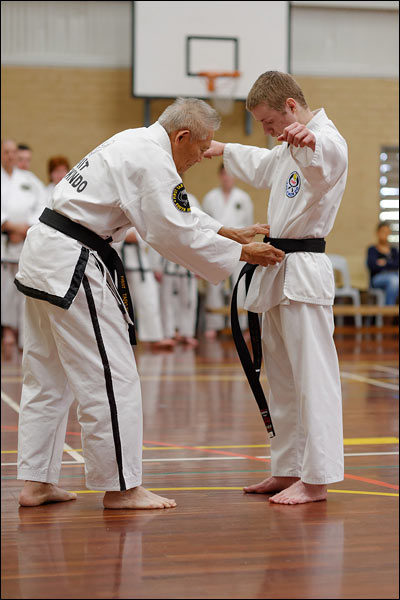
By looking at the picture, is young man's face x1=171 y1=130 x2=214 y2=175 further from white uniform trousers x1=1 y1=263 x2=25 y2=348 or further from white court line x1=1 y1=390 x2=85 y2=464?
white uniform trousers x1=1 y1=263 x2=25 y2=348

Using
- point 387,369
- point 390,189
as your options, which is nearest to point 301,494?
point 387,369

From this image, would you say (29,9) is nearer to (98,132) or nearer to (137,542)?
(98,132)

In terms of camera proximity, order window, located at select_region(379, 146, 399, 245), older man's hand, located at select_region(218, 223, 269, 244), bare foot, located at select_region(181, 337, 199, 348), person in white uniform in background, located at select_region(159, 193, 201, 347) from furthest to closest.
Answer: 1. window, located at select_region(379, 146, 399, 245)
2. person in white uniform in background, located at select_region(159, 193, 201, 347)
3. bare foot, located at select_region(181, 337, 199, 348)
4. older man's hand, located at select_region(218, 223, 269, 244)

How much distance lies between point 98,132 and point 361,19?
3.59 meters

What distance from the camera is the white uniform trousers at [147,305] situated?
840cm

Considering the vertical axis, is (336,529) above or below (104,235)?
below

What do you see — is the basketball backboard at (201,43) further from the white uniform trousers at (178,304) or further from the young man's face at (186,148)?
the young man's face at (186,148)

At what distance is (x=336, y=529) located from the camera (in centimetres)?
255

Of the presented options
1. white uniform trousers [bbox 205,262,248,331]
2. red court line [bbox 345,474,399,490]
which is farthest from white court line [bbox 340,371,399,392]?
white uniform trousers [bbox 205,262,248,331]

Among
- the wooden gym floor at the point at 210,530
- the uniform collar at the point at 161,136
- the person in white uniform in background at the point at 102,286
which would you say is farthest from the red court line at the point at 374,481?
the uniform collar at the point at 161,136

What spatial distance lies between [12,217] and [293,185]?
569 cm

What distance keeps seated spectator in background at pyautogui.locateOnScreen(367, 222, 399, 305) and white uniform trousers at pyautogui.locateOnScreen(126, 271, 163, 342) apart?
3.17m

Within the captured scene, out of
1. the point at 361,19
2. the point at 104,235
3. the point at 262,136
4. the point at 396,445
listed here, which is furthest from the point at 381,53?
the point at 104,235

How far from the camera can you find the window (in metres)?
11.6
